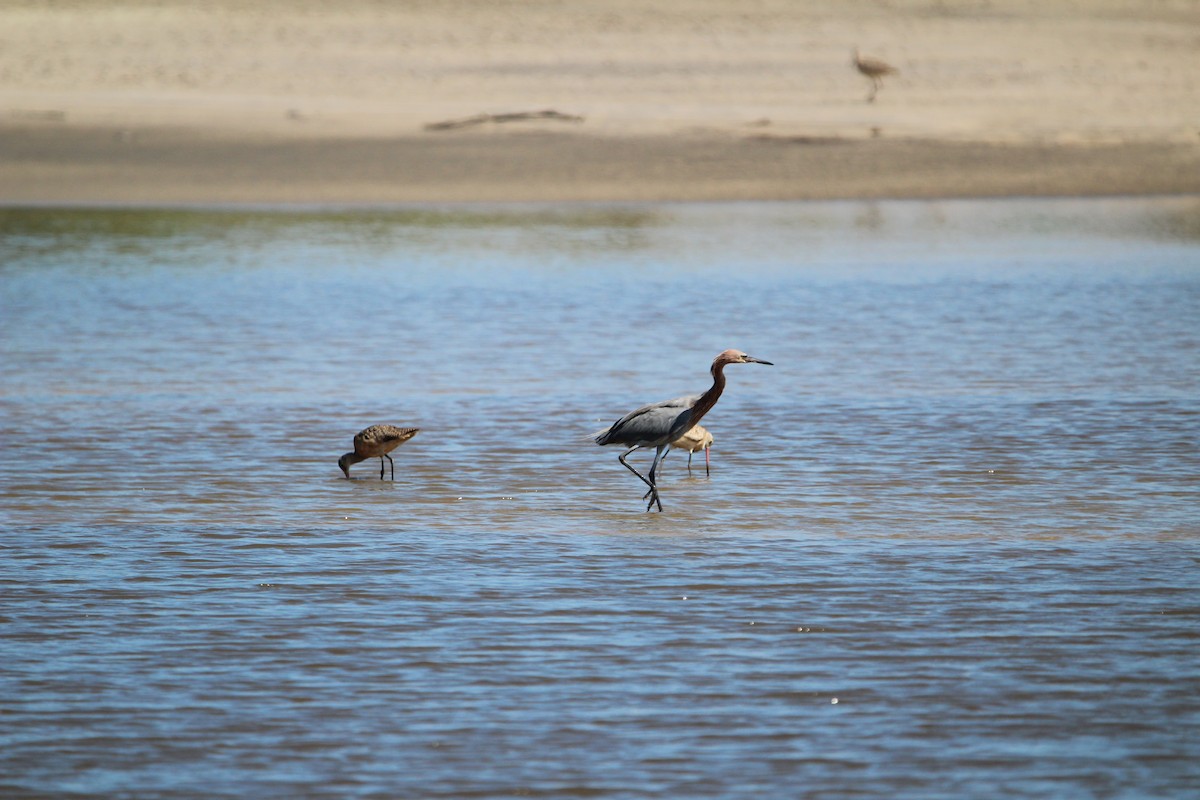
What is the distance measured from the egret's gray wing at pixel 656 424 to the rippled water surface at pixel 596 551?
0.40 meters

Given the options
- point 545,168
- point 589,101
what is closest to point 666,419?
point 545,168

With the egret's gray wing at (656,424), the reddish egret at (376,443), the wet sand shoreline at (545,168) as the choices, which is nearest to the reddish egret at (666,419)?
the egret's gray wing at (656,424)

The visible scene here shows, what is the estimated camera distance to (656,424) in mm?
9031

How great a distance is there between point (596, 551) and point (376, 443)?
2.08 metres

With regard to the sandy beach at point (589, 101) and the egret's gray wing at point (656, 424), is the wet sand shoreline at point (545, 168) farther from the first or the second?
the egret's gray wing at point (656, 424)

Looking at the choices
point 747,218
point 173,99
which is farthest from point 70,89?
point 747,218

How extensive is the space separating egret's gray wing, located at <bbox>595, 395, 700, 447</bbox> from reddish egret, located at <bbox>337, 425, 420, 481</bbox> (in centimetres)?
131

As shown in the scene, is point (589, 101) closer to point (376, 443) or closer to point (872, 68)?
point (872, 68)

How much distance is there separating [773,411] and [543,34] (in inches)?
1057

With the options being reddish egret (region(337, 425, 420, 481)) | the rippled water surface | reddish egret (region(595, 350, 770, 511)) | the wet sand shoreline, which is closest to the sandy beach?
the wet sand shoreline

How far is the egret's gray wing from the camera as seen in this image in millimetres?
9023

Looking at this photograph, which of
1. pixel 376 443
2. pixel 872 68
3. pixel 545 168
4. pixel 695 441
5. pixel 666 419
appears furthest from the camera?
pixel 872 68

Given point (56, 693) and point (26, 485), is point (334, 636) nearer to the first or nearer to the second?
point (56, 693)

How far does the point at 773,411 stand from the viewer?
475 inches
